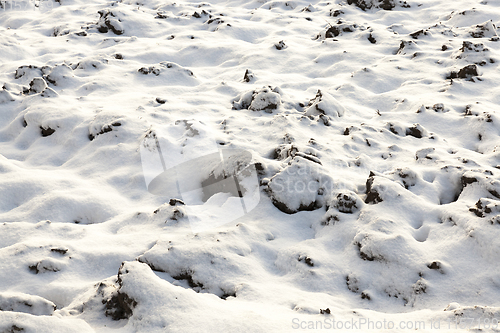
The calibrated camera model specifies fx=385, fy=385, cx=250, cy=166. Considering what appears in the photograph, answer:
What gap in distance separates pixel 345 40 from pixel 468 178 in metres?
3.81

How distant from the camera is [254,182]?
3.28 m

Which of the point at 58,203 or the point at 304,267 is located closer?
the point at 304,267

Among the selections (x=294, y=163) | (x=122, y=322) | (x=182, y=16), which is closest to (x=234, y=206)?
(x=294, y=163)

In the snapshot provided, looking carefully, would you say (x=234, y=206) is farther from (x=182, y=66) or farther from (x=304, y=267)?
(x=182, y=66)

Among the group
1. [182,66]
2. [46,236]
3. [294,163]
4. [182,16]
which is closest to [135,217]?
[46,236]

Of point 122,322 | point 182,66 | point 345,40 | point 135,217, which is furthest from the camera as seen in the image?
point 345,40

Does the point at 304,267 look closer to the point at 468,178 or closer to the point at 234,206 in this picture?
the point at 234,206

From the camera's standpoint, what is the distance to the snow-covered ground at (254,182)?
7.29 feet

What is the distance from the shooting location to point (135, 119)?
165 inches

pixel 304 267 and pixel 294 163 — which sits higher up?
pixel 294 163

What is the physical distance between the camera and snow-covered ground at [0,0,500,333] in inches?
87.4

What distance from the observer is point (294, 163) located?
321 centimetres

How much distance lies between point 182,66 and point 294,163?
3244mm

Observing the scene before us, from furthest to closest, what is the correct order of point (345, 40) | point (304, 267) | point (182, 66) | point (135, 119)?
point (345, 40) < point (182, 66) < point (135, 119) < point (304, 267)
